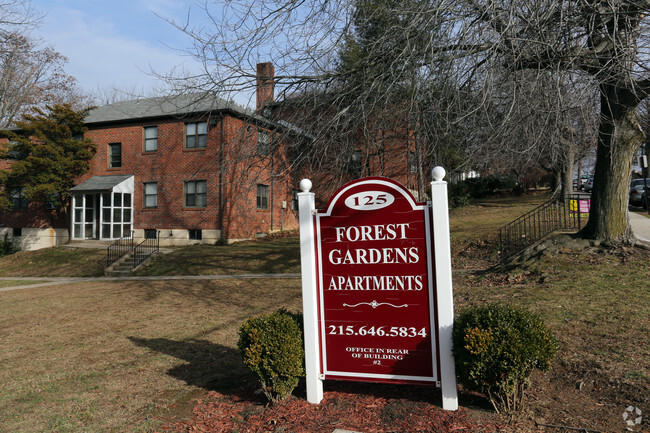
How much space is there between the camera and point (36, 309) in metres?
10.6

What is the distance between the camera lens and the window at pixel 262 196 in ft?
81.3

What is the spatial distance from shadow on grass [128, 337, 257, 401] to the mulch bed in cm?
39

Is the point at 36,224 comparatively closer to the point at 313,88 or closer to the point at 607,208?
the point at 313,88

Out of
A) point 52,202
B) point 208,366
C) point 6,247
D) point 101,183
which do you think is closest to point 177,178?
point 101,183

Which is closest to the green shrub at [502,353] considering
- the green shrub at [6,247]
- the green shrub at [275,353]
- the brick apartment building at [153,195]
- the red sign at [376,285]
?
the red sign at [376,285]

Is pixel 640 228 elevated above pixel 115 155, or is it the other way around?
pixel 115 155

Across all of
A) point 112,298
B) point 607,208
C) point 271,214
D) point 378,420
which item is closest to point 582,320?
point 378,420

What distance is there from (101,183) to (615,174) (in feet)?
76.0

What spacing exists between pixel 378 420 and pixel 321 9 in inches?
254

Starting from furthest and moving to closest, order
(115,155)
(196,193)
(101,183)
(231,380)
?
(115,155) < (101,183) < (196,193) < (231,380)

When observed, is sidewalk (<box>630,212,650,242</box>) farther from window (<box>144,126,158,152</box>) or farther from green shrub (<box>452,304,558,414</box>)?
window (<box>144,126,158,152</box>)

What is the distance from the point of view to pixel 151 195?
78.9 ft

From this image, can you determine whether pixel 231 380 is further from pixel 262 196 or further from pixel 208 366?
pixel 262 196

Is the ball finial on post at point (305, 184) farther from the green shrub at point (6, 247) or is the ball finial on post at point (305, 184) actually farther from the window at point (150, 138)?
the green shrub at point (6, 247)
